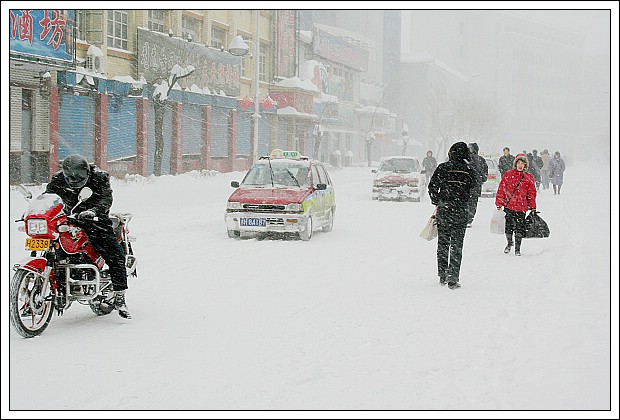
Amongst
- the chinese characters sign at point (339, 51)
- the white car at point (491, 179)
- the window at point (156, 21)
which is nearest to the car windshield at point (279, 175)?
the white car at point (491, 179)

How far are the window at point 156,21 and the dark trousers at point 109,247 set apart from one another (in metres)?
21.1

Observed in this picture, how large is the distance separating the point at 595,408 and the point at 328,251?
7812mm

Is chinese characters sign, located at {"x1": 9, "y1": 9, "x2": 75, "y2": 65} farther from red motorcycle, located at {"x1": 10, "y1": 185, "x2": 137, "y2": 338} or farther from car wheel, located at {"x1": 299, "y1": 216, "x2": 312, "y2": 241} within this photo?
red motorcycle, located at {"x1": 10, "y1": 185, "x2": 137, "y2": 338}

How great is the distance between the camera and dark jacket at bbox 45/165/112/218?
6828mm

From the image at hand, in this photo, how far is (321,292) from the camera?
352 inches

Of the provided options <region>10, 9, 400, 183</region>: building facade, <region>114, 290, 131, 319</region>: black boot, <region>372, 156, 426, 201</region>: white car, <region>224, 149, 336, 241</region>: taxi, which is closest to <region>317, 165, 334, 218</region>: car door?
<region>224, 149, 336, 241</region>: taxi

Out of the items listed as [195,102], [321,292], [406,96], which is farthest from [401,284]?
[406,96]

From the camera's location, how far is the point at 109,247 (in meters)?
6.97

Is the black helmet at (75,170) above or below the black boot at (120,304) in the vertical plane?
above

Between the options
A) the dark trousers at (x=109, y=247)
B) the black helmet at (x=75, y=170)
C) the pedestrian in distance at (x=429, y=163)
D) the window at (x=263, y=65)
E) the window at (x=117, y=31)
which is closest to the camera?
the black helmet at (x=75, y=170)

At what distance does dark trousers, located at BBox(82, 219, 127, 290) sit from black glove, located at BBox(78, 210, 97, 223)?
0.24 ft

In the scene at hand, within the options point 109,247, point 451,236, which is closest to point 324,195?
point 451,236

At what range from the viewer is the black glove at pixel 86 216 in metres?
6.65

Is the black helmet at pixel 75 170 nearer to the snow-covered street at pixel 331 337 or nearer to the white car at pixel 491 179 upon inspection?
the snow-covered street at pixel 331 337
